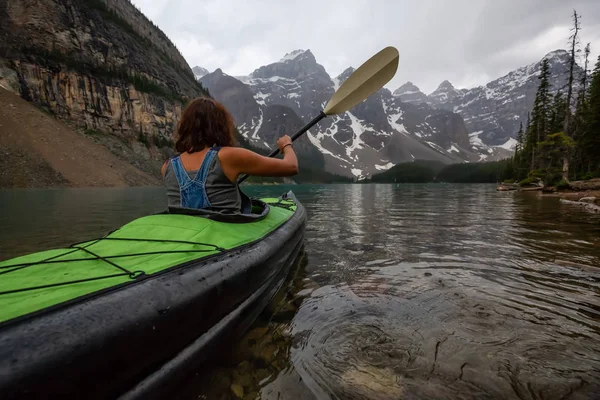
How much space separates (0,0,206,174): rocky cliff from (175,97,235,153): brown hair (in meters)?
82.2

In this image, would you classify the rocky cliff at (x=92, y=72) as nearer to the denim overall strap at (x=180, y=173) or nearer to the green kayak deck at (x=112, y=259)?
the denim overall strap at (x=180, y=173)

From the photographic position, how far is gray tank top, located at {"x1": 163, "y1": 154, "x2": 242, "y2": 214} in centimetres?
327

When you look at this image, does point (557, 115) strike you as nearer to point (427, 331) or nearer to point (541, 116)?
point (541, 116)

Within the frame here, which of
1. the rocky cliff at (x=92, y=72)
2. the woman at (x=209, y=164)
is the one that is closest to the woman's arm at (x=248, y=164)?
the woman at (x=209, y=164)

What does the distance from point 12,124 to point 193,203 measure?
226 feet

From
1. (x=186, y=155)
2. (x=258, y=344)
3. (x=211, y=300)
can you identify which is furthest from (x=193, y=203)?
(x=258, y=344)

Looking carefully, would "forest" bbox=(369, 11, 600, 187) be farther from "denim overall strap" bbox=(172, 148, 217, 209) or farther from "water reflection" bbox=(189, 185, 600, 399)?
"denim overall strap" bbox=(172, 148, 217, 209)

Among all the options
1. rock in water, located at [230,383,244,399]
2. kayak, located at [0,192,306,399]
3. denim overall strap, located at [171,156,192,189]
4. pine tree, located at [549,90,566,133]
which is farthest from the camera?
pine tree, located at [549,90,566,133]

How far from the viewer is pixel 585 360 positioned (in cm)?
259

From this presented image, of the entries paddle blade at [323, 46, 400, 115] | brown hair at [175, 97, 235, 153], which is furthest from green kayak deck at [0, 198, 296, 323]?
paddle blade at [323, 46, 400, 115]

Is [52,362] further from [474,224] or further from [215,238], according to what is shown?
[474,224]

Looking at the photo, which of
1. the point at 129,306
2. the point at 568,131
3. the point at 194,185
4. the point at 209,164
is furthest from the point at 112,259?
the point at 568,131

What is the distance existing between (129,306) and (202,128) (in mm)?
2206

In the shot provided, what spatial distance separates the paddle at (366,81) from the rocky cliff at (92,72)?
264 feet
